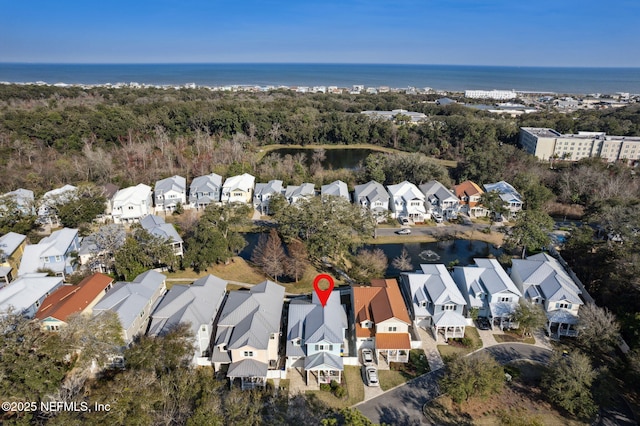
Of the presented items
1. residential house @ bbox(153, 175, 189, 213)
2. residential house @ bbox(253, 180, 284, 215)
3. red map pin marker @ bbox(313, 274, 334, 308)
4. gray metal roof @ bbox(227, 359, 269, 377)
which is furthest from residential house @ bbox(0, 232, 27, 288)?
red map pin marker @ bbox(313, 274, 334, 308)

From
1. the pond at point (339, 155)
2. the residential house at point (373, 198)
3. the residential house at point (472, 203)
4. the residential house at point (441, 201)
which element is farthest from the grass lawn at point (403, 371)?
the pond at point (339, 155)

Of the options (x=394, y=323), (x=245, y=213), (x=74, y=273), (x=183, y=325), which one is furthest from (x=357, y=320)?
(x=74, y=273)

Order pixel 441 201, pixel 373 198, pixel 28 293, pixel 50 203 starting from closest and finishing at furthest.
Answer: pixel 28 293 → pixel 50 203 → pixel 441 201 → pixel 373 198

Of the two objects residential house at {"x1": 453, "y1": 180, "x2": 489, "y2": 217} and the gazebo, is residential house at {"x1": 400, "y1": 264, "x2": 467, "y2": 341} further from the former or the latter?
residential house at {"x1": 453, "y1": 180, "x2": 489, "y2": 217}

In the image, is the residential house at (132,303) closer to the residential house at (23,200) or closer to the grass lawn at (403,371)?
the grass lawn at (403,371)

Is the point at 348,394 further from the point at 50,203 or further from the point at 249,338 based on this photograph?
the point at 50,203

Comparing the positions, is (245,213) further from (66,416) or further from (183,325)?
(66,416)

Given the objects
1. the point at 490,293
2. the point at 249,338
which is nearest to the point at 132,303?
the point at 249,338
